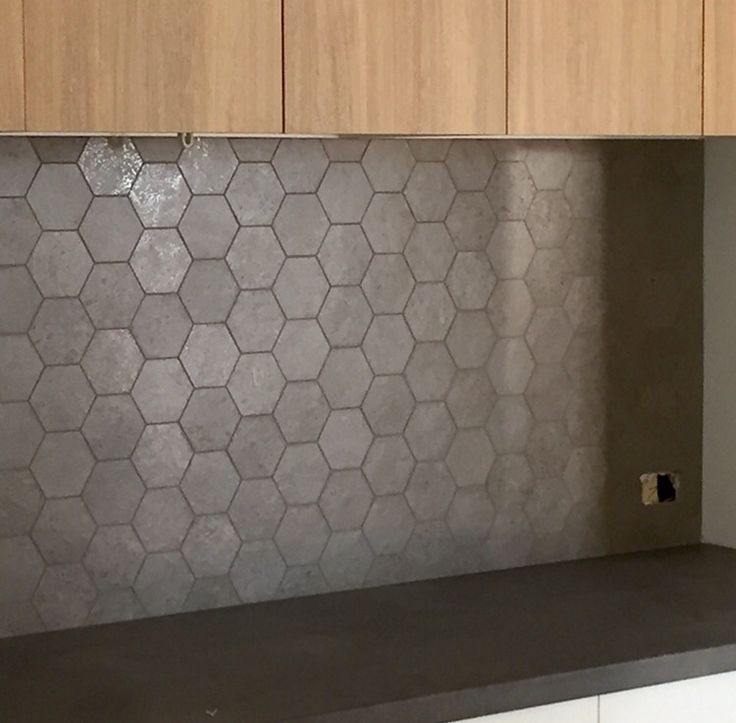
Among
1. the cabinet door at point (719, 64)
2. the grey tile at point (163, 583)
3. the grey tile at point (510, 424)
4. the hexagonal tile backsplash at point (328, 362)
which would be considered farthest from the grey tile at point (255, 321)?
the cabinet door at point (719, 64)

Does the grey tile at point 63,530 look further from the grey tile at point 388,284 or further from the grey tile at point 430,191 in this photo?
the grey tile at point 430,191

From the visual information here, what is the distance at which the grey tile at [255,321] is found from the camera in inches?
104

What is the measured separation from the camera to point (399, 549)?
2.84m

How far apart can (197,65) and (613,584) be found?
135 centimetres

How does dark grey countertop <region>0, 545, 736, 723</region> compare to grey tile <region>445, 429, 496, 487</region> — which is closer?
dark grey countertop <region>0, 545, 736, 723</region>

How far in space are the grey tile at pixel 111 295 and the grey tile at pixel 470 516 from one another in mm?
800

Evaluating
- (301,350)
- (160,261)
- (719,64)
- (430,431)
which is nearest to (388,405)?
(430,431)

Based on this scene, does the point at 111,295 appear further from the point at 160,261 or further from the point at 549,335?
the point at 549,335

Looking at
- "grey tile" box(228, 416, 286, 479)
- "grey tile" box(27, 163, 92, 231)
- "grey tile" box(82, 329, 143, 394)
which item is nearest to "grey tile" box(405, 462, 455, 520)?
"grey tile" box(228, 416, 286, 479)

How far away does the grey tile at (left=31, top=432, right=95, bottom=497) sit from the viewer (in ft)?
8.14

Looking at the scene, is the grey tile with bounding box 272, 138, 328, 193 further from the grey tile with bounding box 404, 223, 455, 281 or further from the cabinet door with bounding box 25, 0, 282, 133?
the cabinet door with bounding box 25, 0, 282, 133

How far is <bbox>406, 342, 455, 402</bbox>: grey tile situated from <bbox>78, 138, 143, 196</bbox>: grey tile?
679 mm

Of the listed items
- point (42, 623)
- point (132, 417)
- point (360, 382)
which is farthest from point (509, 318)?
point (42, 623)

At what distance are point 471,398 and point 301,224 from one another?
1.71ft
